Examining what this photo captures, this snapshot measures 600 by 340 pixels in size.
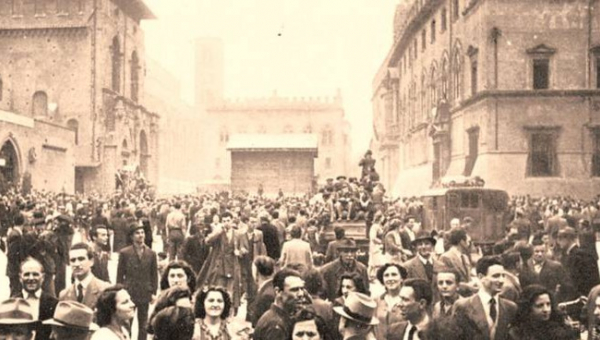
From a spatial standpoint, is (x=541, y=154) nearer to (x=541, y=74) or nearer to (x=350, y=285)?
(x=541, y=74)

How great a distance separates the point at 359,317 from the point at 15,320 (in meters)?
2.35

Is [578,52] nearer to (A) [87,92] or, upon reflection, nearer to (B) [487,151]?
(B) [487,151]

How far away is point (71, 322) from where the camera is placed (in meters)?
5.16

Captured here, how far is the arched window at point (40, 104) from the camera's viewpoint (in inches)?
1901

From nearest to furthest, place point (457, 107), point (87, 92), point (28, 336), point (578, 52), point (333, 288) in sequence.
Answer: point (28, 336)
point (333, 288)
point (578, 52)
point (457, 107)
point (87, 92)

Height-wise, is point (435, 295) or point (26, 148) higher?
point (26, 148)

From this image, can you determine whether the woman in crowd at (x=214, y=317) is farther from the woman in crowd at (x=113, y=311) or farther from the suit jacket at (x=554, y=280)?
the suit jacket at (x=554, y=280)

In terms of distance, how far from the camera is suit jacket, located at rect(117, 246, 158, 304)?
928 centimetres

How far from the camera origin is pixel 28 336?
531 centimetres

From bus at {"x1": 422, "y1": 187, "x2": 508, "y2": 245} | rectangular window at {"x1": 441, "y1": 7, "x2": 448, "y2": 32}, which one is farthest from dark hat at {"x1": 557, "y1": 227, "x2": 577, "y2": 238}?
rectangular window at {"x1": 441, "y1": 7, "x2": 448, "y2": 32}

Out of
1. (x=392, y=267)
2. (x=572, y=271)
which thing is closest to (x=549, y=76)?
(x=572, y=271)

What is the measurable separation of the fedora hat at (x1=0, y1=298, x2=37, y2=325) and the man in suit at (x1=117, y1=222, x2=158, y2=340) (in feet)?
12.8

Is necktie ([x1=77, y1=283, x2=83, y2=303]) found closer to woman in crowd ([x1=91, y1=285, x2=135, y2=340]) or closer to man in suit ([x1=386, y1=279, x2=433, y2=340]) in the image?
woman in crowd ([x1=91, y1=285, x2=135, y2=340])

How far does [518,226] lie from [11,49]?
39138 mm
